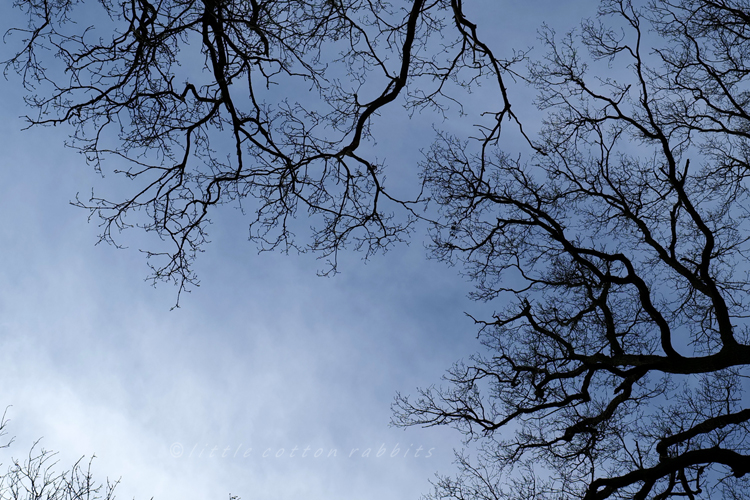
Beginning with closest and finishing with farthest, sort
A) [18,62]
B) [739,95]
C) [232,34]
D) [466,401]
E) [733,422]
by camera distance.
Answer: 1. [18,62]
2. [232,34]
3. [733,422]
4. [739,95]
5. [466,401]

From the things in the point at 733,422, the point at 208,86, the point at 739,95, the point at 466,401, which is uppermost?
the point at 739,95

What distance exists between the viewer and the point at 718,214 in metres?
8.91

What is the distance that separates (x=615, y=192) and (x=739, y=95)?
2.50m

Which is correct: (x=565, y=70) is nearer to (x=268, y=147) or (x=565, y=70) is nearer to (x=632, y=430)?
(x=268, y=147)

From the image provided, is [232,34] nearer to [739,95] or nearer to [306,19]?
[306,19]

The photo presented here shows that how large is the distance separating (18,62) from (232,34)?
223 cm

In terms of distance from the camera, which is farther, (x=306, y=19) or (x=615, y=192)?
(x=615, y=192)

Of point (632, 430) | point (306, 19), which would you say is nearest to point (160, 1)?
point (306, 19)

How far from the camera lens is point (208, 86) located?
5.45 metres

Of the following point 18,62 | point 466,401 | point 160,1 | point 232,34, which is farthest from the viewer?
point 466,401

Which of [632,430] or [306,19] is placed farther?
[632,430]

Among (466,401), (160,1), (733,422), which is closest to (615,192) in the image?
(733,422)

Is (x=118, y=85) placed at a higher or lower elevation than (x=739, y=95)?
lower

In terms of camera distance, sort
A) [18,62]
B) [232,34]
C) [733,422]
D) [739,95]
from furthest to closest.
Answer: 1. [739,95]
2. [733,422]
3. [232,34]
4. [18,62]
